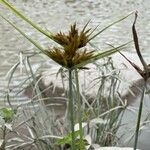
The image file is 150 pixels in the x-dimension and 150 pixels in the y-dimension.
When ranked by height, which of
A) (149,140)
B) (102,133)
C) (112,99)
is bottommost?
(149,140)

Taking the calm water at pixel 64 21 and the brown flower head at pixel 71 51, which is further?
the calm water at pixel 64 21

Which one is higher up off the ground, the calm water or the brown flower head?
the calm water

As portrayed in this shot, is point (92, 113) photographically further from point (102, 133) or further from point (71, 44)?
point (71, 44)

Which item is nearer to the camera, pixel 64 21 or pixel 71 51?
pixel 71 51

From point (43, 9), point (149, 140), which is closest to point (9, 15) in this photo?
point (43, 9)

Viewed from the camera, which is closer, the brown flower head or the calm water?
the brown flower head

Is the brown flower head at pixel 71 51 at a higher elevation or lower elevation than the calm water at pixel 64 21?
lower

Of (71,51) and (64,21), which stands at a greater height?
(64,21)

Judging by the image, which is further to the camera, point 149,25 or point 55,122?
point 149,25
